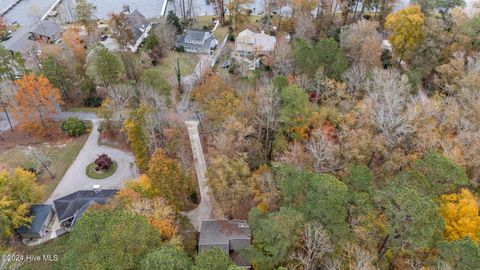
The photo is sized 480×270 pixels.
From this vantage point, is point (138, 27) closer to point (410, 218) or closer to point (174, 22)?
point (174, 22)

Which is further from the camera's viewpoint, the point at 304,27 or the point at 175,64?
the point at 175,64

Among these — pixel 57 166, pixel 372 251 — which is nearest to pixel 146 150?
pixel 57 166

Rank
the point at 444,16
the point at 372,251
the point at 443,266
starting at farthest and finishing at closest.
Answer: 1. the point at 444,16
2. the point at 372,251
3. the point at 443,266

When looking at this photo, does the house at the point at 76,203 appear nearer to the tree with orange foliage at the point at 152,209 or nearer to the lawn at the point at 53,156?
the lawn at the point at 53,156

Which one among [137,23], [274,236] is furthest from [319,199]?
[137,23]

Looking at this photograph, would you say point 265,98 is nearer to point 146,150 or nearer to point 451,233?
point 146,150

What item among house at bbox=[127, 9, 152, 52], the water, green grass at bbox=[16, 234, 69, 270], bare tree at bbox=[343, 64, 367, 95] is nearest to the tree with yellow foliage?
bare tree at bbox=[343, 64, 367, 95]

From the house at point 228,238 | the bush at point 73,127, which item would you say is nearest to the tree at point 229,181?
the house at point 228,238
